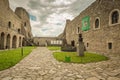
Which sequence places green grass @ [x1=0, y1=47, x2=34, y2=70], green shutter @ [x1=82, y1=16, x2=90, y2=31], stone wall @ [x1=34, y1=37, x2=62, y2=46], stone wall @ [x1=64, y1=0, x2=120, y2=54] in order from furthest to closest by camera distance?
stone wall @ [x1=34, y1=37, x2=62, y2=46] < green shutter @ [x1=82, y1=16, x2=90, y2=31] < stone wall @ [x1=64, y1=0, x2=120, y2=54] < green grass @ [x1=0, y1=47, x2=34, y2=70]

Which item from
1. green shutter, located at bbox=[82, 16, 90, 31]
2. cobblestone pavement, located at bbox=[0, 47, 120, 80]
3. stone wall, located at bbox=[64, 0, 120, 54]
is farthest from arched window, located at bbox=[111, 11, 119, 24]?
cobblestone pavement, located at bbox=[0, 47, 120, 80]

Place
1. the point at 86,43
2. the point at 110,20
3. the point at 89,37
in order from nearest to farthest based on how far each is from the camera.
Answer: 1. the point at 110,20
2. the point at 89,37
3. the point at 86,43

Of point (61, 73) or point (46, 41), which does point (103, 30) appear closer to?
point (61, 73)

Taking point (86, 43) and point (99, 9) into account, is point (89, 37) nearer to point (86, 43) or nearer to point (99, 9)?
point (86, 43)

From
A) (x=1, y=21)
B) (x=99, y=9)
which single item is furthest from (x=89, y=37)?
(x=1, y=21)

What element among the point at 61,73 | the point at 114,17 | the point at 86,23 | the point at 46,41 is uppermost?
the point at 86,23

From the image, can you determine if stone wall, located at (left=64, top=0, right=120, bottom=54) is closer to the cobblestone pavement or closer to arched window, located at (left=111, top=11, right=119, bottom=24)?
arched window, located at (left=111, top=11, right=119, bottom=24)

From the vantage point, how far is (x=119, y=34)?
1055 cm

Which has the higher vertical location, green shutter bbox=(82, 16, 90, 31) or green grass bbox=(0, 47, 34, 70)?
green shutter bbox=(82, 16, 90, 31)

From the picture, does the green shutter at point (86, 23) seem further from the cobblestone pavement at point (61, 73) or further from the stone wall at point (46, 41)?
the stone wall at point (46, 41)

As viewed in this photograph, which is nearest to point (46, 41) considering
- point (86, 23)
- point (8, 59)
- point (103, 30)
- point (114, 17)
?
point (86, 23)

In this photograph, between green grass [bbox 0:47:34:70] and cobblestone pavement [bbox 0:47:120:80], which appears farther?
green grass [bbox 0:47:34:70]

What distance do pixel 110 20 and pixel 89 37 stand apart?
15.9ft

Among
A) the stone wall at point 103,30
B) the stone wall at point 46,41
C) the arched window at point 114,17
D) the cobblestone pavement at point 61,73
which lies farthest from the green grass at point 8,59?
the stone wall at point 46,41
